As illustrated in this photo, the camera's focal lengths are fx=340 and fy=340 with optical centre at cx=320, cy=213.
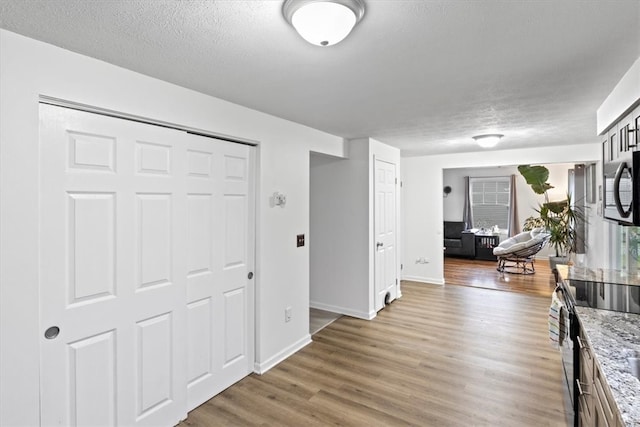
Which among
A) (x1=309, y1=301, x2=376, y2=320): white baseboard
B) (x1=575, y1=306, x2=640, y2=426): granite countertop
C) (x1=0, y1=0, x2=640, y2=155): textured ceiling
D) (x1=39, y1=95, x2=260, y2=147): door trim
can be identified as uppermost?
(x1=0, y1=0, x2=640, y2=155): textured ceiling

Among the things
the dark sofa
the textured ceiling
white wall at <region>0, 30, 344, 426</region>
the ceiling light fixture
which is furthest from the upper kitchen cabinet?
the dark sofa

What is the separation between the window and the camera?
933cm

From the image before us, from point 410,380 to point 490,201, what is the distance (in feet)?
26.0

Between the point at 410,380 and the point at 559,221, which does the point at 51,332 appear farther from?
the point at 559,221

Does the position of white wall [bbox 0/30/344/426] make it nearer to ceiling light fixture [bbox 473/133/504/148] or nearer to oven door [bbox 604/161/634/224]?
oven door [bbox 604/161/634/224]

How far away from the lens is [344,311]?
15.0 feet

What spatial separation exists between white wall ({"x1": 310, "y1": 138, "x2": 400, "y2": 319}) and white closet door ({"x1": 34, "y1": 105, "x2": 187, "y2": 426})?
2495 mm

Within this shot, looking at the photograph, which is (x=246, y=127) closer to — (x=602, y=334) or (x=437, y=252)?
(x=602, y=334)

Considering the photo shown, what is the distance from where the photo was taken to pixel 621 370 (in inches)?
54.6

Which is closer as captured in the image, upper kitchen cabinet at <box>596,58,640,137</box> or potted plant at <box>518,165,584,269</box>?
upper kitchen cabinet at <box>596,58,640,137</box>

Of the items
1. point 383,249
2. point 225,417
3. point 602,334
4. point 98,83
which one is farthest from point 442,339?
point 98,83

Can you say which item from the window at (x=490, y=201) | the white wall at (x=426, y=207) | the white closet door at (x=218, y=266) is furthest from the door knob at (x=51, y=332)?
the window at (x=490, y=201)

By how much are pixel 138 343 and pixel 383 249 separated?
3.37 meters

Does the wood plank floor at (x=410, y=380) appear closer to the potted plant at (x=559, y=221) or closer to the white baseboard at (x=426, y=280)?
the white baseboard at (x=426, y=280)
